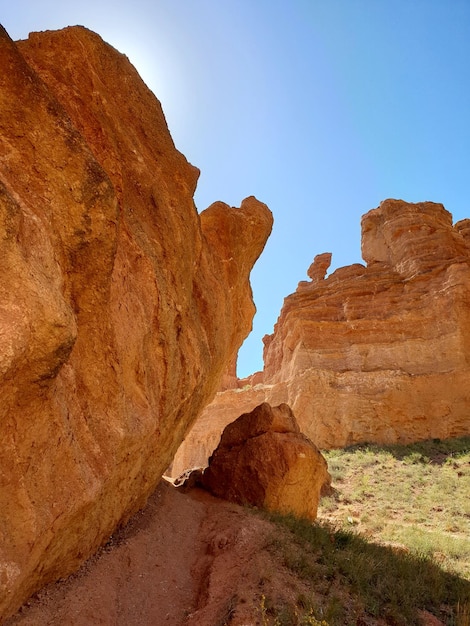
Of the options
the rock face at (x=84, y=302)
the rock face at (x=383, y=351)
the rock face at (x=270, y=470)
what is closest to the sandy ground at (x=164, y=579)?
the rock face at (x=84, y=302)

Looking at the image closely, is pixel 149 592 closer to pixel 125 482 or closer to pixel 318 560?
pixel 125 482

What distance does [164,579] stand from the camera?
620 cm

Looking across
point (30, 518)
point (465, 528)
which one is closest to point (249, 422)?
point (465, 528)

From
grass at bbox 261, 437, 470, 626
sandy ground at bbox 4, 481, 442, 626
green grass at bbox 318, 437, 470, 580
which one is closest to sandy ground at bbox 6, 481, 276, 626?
sandy ground at bbox 4, 481, 442, 626

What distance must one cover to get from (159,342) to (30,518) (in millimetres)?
3450

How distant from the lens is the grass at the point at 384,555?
5.69 metres

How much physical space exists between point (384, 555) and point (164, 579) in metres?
4.37

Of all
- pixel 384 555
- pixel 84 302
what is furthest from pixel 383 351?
pixel 84 302

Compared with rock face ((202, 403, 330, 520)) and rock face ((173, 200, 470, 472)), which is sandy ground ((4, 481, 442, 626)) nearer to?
rock face ((202, 403, 330, 520))

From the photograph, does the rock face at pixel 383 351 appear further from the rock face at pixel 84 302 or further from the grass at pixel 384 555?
the rock face at pixel 84 302

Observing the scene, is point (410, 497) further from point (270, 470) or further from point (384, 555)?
point (384, 555)

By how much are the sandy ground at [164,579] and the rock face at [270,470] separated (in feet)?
6.44

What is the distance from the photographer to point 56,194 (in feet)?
15.4

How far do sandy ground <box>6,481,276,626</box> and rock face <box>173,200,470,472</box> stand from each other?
20.1m
